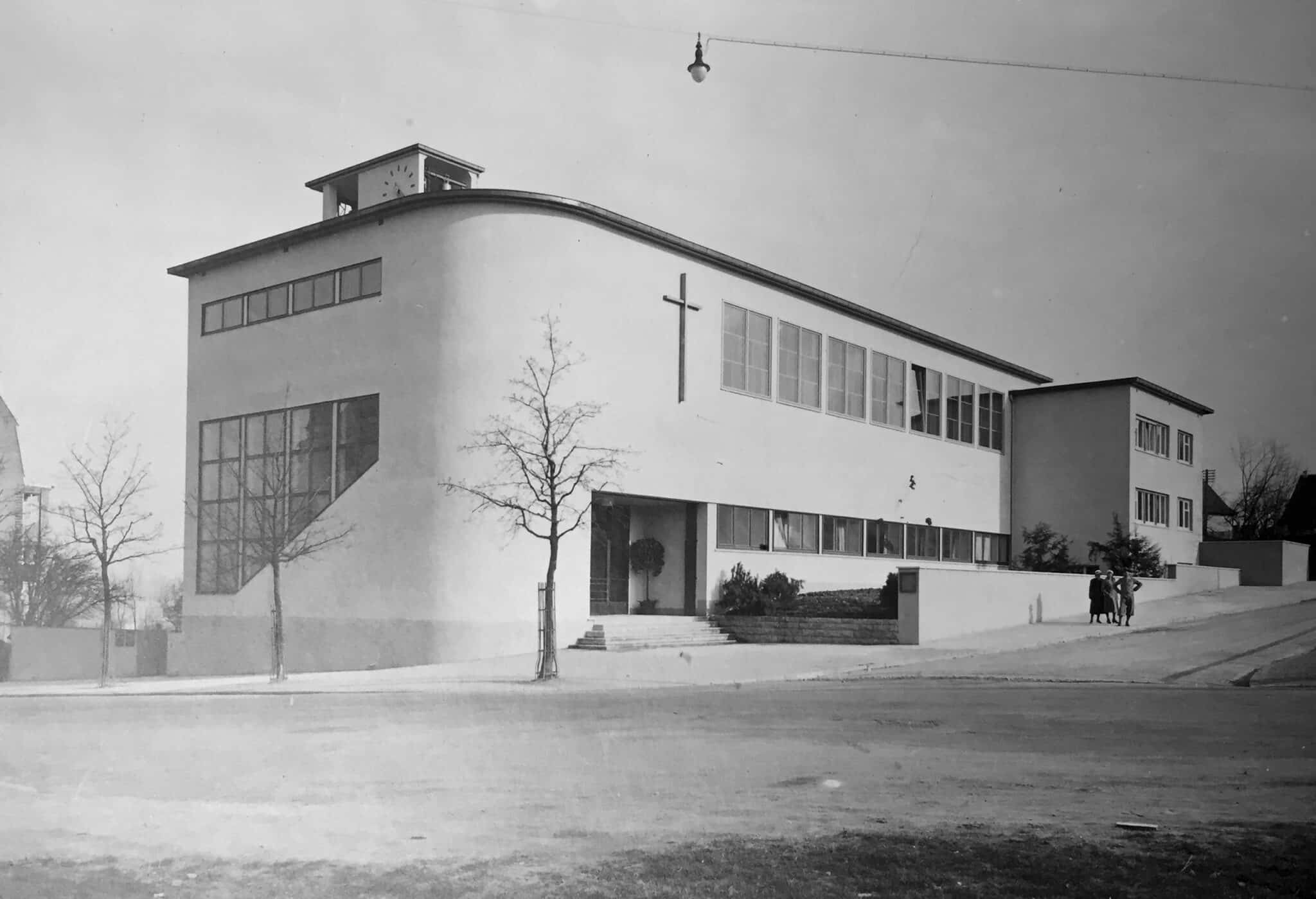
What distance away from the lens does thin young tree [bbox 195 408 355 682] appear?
3136cm

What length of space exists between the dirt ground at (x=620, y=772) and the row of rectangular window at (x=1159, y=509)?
32165mm

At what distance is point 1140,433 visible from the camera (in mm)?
48344

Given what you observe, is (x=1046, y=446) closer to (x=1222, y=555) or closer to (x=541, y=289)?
(x=1222, y=555)

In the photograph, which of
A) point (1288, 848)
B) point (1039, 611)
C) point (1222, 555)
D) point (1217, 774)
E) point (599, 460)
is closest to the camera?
point (1288, 848)

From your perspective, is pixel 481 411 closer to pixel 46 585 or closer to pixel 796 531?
pixel 796 531

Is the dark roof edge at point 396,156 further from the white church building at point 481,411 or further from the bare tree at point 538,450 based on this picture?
the bare tree at point 538,450

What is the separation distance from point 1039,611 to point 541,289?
16511 millimetres

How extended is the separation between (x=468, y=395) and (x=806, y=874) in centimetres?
2285

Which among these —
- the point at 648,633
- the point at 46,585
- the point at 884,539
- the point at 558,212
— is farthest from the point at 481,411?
the point at 46,585

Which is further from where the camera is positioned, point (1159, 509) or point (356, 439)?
point (1159, 509)

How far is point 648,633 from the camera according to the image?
1180 inches

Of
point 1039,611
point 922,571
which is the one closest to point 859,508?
point 1039,611

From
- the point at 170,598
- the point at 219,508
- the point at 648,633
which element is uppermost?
the point at 219,508

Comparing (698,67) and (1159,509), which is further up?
(698,67)
